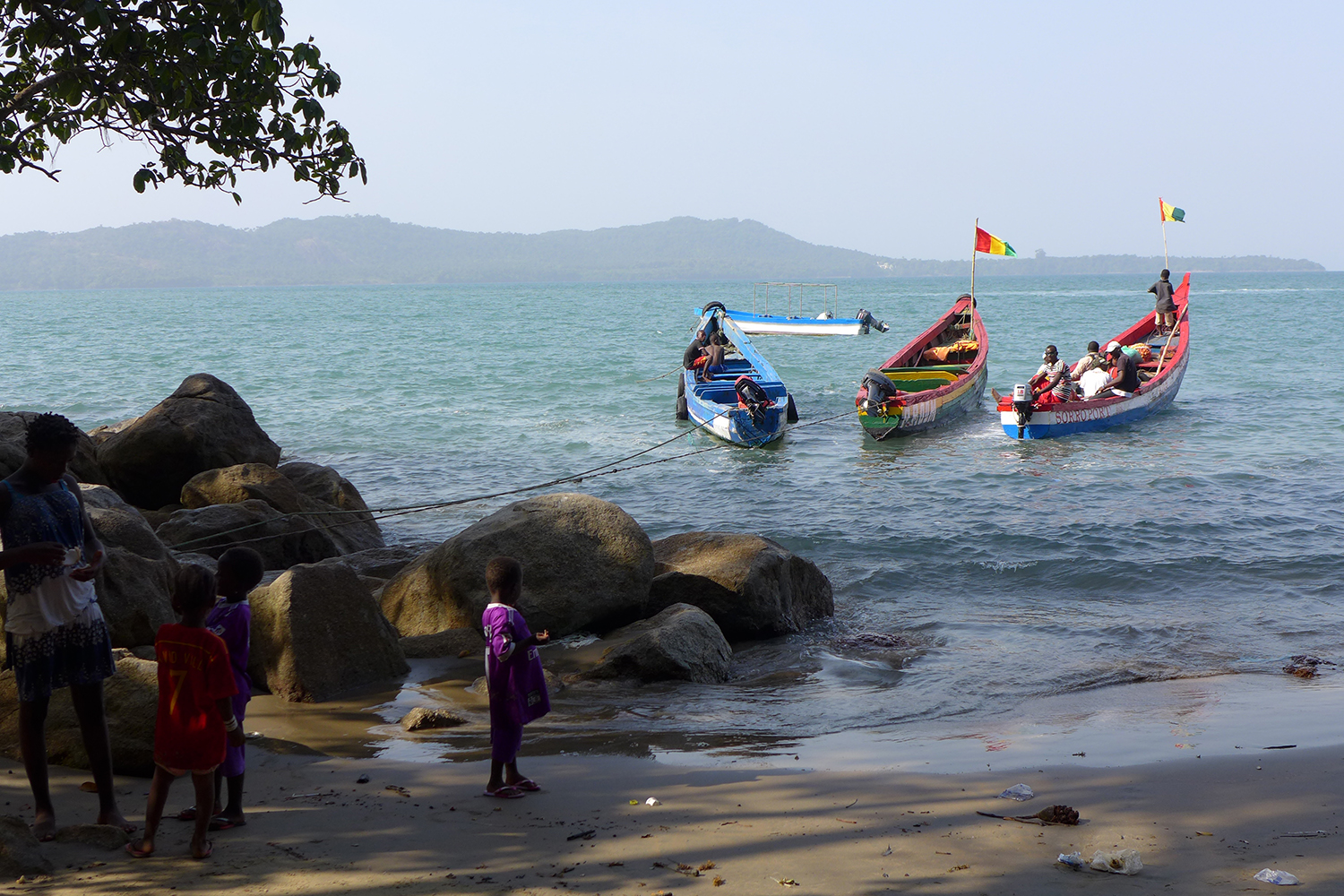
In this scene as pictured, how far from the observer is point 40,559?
3.91 metres

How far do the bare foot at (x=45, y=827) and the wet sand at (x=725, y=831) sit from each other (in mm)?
117

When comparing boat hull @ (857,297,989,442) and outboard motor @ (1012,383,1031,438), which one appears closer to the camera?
outboard motor @ (1012,383,1031,438)

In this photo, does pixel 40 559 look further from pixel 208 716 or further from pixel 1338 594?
pixel 1338 594

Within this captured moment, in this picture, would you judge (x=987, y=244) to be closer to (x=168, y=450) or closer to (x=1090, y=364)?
(x=1090, y=364)

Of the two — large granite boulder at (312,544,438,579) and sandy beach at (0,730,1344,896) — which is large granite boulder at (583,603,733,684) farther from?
large granite boulder at (312,544,438,579)

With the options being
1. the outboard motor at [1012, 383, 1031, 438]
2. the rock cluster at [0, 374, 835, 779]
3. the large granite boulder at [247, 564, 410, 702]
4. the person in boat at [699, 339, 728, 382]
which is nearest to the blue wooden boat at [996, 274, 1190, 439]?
the outboard motor at [1012, 383, 1031, 438]

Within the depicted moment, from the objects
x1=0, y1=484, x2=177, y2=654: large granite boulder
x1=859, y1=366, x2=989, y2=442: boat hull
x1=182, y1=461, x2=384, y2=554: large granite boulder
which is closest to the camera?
x1=0, y1=484, x2=177, y2=654: large granite boulder

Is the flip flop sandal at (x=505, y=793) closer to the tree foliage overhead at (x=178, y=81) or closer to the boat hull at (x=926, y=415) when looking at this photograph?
the tree foliage overhead at (x=178, y=81)

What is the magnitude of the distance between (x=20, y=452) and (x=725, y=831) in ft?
25.0

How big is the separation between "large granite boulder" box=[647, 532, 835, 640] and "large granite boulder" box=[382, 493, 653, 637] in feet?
1.25

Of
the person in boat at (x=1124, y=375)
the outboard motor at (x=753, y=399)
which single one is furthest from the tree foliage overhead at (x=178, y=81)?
the person in boat at (x=1124, y=375)

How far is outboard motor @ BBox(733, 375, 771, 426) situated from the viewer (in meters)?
19.5

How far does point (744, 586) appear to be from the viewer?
26.7 ft

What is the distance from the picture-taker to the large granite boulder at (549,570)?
7699mm
